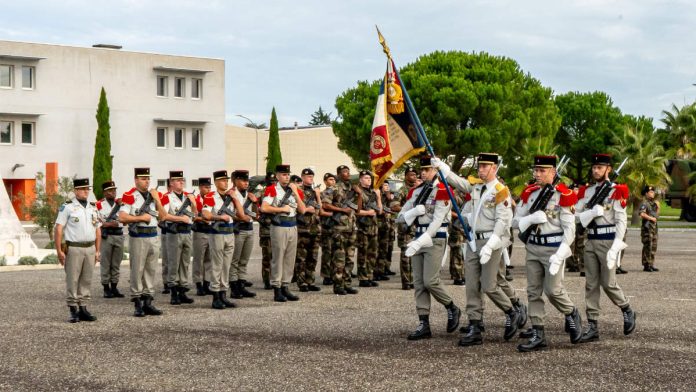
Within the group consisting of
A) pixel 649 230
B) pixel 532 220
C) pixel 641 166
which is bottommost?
pixel 649 230

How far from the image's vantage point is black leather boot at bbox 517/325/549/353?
31.1ft

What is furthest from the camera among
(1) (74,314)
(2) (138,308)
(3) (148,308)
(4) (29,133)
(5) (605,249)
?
(4) (29,133)

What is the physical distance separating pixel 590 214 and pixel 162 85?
49.7 m

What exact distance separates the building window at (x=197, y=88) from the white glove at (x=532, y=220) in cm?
5024

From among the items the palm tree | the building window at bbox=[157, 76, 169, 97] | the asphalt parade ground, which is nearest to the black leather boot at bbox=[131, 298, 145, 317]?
the asphalt parade ground

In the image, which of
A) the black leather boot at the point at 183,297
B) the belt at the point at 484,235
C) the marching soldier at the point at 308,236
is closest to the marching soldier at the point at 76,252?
the black leather boot at the point at 183,297

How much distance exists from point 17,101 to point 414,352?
4682 cm

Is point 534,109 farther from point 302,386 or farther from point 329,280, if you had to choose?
point 302,386

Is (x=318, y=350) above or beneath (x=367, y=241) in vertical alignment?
beneath

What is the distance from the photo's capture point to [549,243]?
9.89 m

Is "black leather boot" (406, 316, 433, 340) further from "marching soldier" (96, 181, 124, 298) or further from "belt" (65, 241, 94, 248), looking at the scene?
"marching soldier" (96, 181, 124, 298)

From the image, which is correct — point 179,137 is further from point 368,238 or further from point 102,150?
point 368,238

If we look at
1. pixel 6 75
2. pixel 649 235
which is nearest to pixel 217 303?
pixel 649 235

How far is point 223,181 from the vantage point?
46.5 ft
